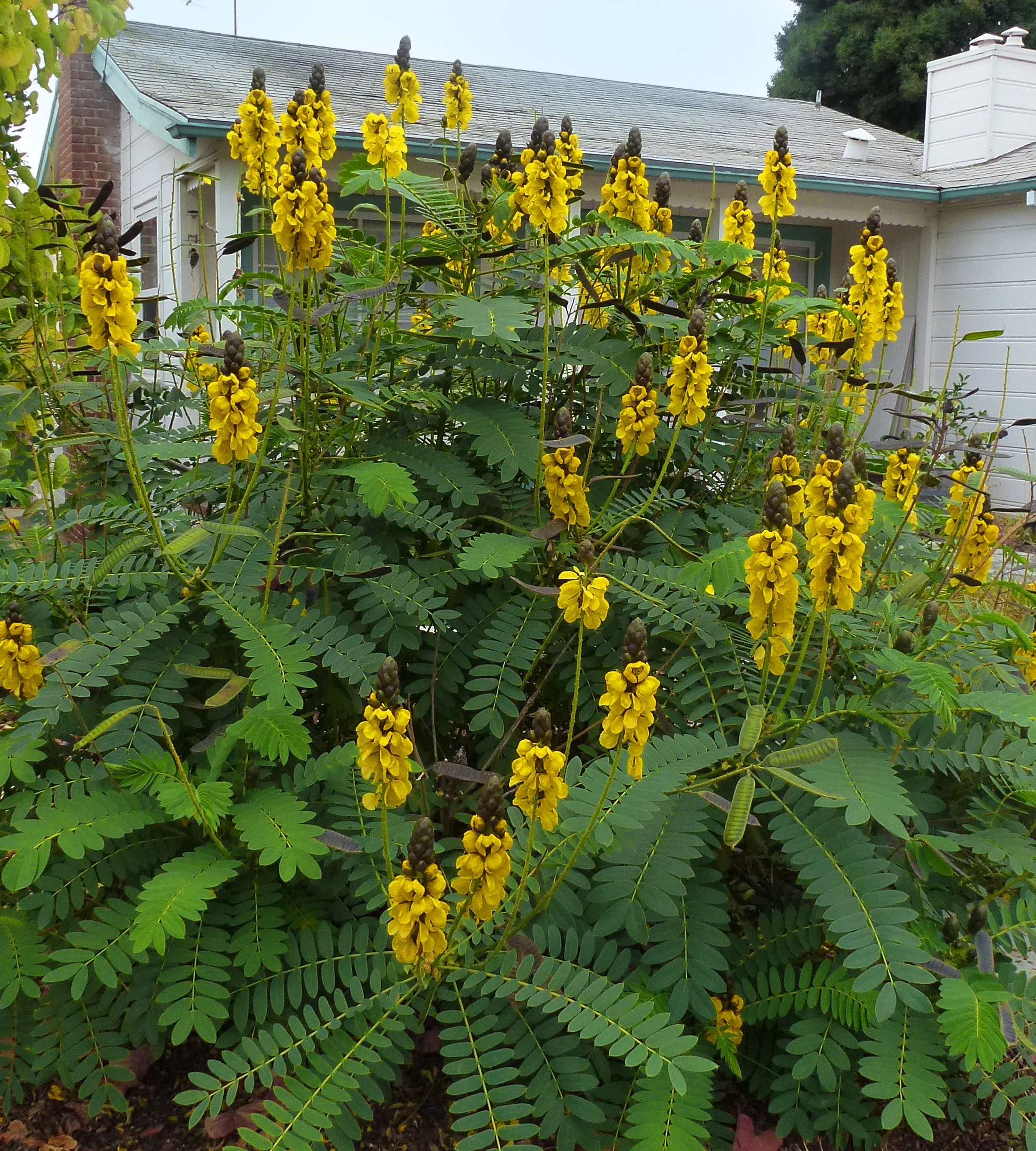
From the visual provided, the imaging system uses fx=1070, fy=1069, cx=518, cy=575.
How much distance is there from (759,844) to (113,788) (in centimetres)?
152

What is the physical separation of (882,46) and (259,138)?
27114 millimetres

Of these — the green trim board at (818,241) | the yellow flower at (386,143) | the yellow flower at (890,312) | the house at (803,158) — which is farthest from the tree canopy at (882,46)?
the yellow flower at (386,143)

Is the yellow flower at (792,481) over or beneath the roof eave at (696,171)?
beneath

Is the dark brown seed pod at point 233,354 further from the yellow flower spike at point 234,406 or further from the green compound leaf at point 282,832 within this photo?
the green compound leaf at point 282,832

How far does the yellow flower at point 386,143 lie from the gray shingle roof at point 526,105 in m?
6.29

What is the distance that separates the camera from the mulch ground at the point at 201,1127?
2.29 metres

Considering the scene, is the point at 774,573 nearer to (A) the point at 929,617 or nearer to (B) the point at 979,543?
(A) the point at 929,617

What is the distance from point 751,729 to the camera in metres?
2.16

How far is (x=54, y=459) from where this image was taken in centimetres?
323

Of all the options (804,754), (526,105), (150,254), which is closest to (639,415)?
(804,754)

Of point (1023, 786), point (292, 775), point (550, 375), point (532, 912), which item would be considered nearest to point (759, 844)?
point (1023, 786)

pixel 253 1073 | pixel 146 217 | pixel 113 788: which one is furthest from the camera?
pixel 146 217

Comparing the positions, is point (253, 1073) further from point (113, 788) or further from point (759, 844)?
point (759, 844)

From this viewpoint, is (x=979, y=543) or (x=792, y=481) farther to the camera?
(x=979, y=543)
